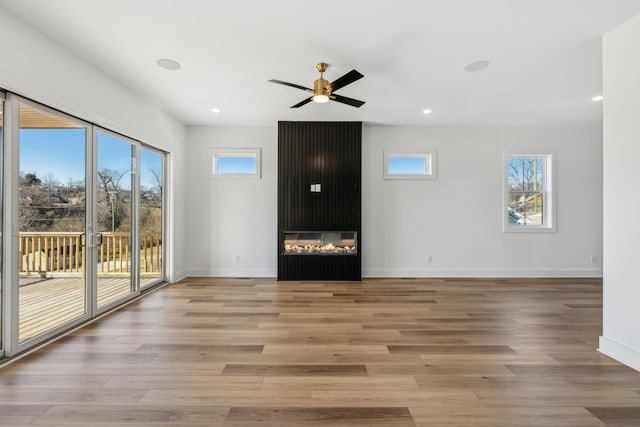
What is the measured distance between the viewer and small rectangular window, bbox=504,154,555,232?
5.52 metres

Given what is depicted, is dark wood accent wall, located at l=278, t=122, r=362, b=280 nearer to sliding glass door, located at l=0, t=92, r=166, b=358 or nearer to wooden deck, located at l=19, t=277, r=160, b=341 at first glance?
sliding glass door, located at l=0, t=92, r=166, b=358

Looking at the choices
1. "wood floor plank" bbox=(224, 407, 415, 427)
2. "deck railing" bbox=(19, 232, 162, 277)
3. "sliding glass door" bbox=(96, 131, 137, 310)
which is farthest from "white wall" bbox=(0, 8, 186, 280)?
"wood floor plank" bbox=(224, 407, 415, 427)

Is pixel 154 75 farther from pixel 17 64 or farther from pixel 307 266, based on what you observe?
pixel 307 266

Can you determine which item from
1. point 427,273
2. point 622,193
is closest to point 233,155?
point 427,273

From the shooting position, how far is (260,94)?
394 cm

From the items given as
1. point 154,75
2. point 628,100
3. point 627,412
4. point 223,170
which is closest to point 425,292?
point 627,412

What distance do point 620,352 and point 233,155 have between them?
5.54 metres

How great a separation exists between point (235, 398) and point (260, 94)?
11.4 ft

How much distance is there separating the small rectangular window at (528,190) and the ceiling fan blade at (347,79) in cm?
416

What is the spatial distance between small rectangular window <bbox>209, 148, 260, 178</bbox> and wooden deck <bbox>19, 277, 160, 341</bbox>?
2620 mm

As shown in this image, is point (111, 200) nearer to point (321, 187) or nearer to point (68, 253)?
point (68, 253)

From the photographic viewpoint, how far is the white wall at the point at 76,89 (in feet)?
7.58

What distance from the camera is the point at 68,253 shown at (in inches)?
118

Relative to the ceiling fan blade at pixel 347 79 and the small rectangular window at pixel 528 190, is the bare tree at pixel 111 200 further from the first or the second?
the small rectangular window at pixel 528 190
